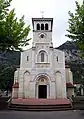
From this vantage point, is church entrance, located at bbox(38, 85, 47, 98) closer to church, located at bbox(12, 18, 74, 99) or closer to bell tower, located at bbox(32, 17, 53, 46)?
church, located at bbox(12, 18, 74, 99)

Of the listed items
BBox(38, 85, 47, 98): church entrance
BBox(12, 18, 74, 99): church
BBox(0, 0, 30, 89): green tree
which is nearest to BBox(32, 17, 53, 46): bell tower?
BBox(12, 18, 74, 99): church

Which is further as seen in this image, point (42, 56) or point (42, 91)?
point (42, 56)

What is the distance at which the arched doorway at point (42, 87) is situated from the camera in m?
30.8

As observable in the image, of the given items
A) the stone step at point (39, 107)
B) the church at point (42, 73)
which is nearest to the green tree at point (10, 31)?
the stone step at point (39, 107)

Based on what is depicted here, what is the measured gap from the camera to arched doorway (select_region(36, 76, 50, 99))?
30.8m

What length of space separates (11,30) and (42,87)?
63.2 ft

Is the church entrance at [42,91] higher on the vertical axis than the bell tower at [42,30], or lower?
lower

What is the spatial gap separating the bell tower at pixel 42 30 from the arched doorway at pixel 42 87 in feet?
20.2

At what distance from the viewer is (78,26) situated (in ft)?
43.3

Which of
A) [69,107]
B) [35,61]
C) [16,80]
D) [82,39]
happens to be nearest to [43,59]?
[35,61]

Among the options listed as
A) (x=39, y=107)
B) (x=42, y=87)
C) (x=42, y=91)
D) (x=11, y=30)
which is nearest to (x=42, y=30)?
(x=42, y=87)

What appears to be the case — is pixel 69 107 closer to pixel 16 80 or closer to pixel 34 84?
pixel 34 84

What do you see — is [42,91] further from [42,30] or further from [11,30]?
[11,30]

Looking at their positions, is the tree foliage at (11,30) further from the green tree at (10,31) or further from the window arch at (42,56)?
the window arch at (42,56)
